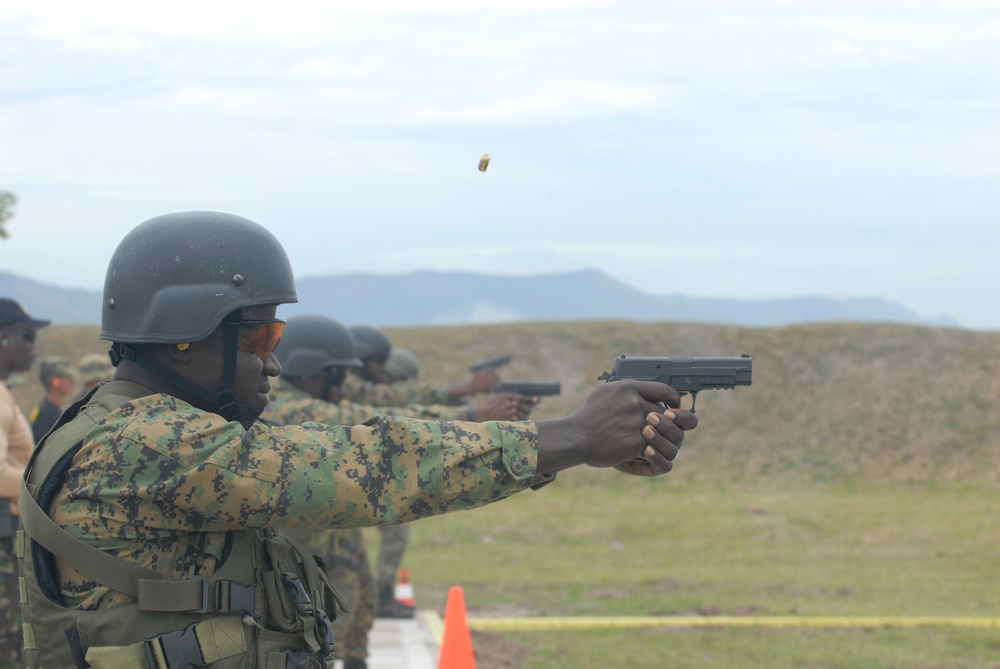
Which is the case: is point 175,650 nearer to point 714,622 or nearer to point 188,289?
point 188,289

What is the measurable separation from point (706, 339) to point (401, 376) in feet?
71.7

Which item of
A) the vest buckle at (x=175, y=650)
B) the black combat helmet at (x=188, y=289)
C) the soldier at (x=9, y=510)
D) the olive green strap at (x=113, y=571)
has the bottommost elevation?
the soldier at (x=9, y=510)

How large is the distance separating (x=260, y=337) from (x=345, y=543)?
4.34 metres

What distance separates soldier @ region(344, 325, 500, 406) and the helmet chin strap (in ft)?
19.3

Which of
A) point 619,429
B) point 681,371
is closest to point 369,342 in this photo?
point 681,371

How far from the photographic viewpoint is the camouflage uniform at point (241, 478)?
2.79 m

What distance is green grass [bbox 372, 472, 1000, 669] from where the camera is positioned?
9.73 meters

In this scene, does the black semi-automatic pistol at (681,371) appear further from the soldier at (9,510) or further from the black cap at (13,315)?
the black cap at (13,315)

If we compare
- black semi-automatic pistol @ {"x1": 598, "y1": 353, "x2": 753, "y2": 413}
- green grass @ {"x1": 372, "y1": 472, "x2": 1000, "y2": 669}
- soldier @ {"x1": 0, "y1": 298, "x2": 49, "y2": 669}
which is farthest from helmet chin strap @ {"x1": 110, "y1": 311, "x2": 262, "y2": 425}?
green grass @ {"x1": 372, "y1": 472, "x2": 1000, "y2": 669}

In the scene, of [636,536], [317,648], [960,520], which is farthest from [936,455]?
[317,648]

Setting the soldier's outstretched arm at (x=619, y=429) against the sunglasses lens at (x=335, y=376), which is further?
the sunglasses lens at (x=335, y=376)

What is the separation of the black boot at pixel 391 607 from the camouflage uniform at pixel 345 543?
116 inches

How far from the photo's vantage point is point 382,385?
945 centimetres

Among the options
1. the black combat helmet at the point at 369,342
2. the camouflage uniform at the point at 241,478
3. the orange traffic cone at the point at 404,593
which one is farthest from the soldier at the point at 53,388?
the camouflage uniform at the point at 241,478
